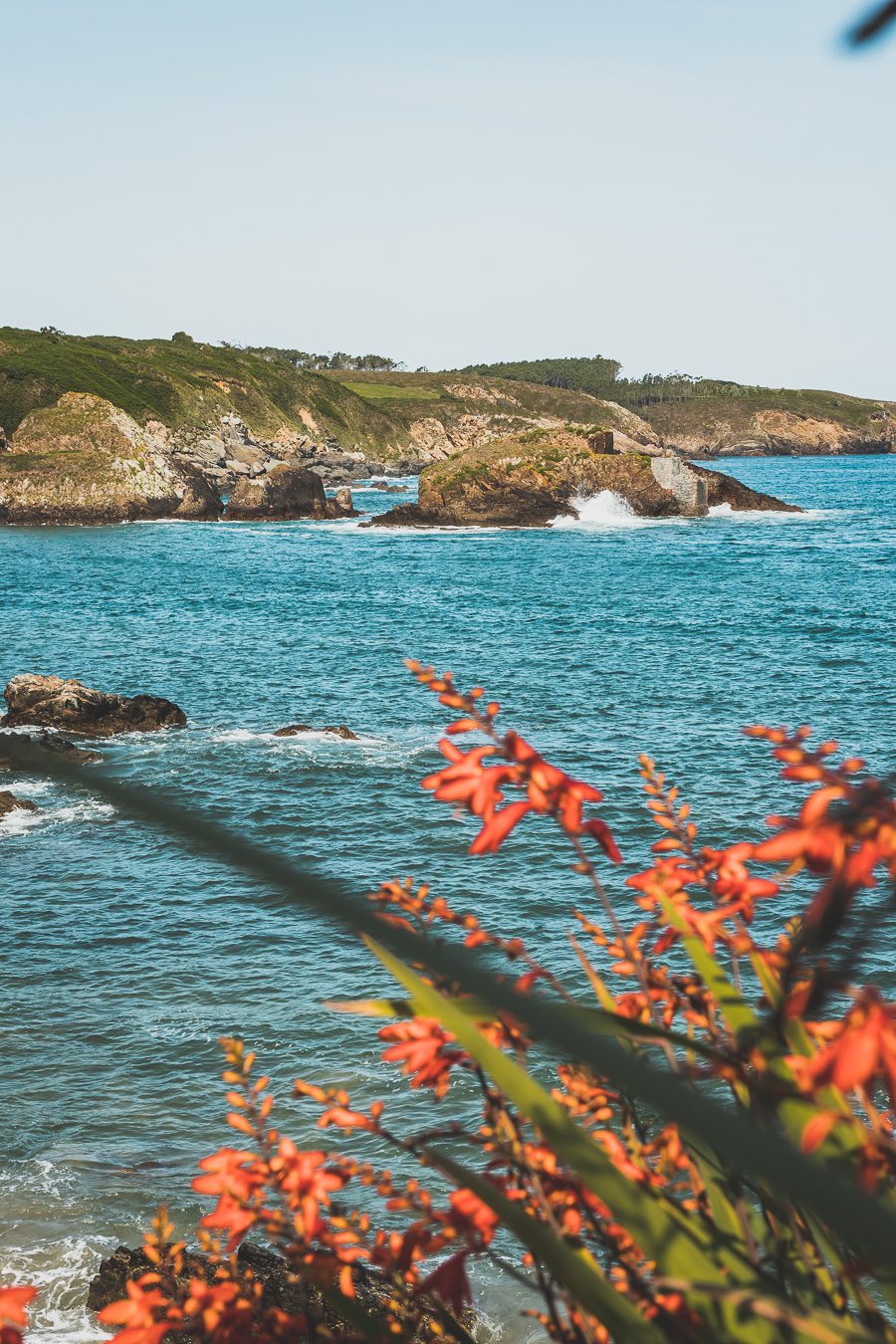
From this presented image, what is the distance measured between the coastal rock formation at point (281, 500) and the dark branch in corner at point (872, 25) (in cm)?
7371

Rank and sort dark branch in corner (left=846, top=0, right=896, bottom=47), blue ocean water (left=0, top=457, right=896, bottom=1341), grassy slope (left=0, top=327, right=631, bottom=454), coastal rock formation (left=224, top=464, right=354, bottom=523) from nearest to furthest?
1. dark branch in corner (left=846, top=0, right=896, bottom=47)
2. blue ocean water (left=0, top=457, right=896, bottom=1341)
3. coastal rock formation (left=224, top=464, right=354, bottom=523)
4. grassy slope (left=0, top=327, right=631, bottom=454)

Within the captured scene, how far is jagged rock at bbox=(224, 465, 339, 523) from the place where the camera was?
73562 millimetres

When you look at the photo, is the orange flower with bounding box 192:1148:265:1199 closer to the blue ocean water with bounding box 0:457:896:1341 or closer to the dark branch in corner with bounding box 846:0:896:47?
the blue ocean water with bounding box 0:457:896:1341

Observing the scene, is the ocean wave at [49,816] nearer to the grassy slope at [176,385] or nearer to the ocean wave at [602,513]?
the ocean wave at [602,513]

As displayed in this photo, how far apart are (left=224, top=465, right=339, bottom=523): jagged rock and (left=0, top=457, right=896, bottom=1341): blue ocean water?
23.5 metres

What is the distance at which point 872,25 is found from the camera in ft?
3.14

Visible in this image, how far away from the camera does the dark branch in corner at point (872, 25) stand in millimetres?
948

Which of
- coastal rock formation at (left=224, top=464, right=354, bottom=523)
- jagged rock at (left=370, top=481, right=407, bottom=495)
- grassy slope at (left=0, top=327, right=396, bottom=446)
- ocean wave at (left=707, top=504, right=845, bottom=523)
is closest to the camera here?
ocean wave at (left=707, top=504, right=845, bottom=523)

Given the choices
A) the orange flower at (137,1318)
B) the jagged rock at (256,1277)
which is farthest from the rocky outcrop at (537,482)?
the orange flower at (137,1318)

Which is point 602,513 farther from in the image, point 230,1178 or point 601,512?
point 230,1178

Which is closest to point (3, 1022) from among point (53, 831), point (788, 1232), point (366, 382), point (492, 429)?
point (53, 831)

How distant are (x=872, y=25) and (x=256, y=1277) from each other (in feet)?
21.6

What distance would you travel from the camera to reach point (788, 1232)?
91.4 inches

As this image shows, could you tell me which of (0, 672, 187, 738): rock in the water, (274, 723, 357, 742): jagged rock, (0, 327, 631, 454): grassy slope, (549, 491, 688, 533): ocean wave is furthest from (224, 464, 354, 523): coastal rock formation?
(274, 723, 357, 742): jagged rock
